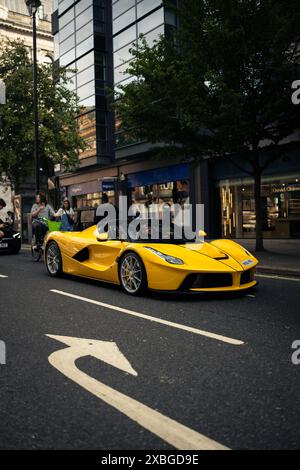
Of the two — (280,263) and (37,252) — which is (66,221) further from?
(280,263)

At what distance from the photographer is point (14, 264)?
11.8m

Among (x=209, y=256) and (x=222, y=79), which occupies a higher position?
(x=222, y=79)

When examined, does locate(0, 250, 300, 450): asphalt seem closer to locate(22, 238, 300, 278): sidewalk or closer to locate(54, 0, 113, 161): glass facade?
locate(22, 238, 300, 278): sidewalk

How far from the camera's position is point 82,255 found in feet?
26.0

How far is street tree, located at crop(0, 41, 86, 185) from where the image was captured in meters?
22.2

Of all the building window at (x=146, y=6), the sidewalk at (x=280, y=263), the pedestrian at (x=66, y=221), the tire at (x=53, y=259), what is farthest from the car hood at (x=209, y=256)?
the building window at (x=146, y=6)

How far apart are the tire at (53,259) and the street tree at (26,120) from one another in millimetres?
14192

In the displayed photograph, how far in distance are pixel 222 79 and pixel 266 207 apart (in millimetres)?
8863

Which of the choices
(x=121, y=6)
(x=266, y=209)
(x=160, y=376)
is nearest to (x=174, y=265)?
(x=160, y=376)

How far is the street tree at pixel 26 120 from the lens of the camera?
22250 millimetres

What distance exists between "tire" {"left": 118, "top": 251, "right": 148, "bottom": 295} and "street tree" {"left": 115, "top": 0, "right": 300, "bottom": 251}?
20.3 feet

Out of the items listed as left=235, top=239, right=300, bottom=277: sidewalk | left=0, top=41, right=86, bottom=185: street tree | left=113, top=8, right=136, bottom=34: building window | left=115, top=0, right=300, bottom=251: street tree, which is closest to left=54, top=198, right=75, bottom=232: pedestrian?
left=115, top=0, right=300, bottom=251: street tree

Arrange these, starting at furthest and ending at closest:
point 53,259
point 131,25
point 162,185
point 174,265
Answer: point 131,25
point 162,185
point 53,259
point 174,265

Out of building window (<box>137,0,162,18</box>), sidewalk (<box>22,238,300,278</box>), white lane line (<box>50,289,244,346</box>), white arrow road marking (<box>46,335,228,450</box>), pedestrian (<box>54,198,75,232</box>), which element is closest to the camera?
white arrow road marking (<box>46,335,228,450</box>)
